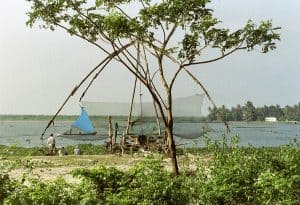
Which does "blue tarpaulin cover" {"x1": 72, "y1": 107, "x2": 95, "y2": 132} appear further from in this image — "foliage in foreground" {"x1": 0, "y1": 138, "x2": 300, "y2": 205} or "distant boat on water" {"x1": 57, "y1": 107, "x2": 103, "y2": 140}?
Result: "foliage in foreground" {"x1": 0, "y1": 138, "x2": 300, "y2": 205}

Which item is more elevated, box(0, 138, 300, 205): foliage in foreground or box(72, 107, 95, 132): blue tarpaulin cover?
box(72, 107, 95, 132): blue tarpaulin cover

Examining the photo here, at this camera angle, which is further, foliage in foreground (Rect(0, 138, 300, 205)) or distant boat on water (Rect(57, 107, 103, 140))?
distant boat on water (Rect(57, 107, 103, 140))

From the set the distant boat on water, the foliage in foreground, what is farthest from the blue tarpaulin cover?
the foliage in foreground

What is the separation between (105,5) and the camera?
417 inches

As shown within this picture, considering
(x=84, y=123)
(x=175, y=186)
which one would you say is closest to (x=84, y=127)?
(x=84, y=123)

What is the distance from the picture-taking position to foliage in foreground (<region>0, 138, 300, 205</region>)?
5.32 m

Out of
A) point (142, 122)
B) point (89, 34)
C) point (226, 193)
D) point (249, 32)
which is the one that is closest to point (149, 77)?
point (89, 34)

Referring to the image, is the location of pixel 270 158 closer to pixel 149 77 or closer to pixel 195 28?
pixel 195 28

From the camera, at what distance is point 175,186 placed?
5.50m

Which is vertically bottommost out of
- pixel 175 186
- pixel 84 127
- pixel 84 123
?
pixel 175 186

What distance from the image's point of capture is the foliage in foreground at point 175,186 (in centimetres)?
532

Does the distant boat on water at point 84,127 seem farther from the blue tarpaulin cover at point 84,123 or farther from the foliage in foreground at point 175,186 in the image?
the foliage in foreground at point 175,186

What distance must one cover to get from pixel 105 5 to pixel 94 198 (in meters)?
5.93

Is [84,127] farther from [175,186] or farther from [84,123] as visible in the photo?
[175,186]
